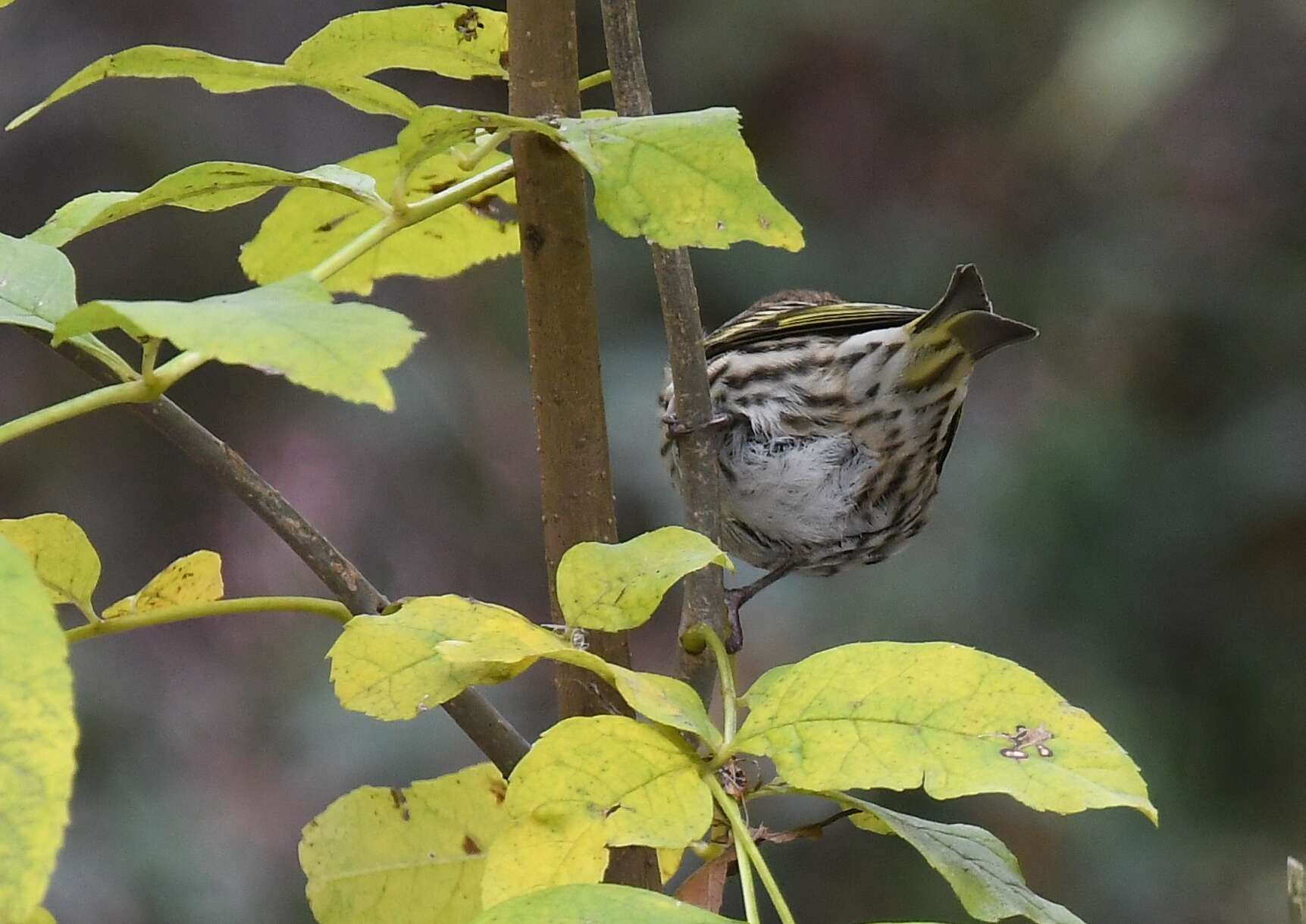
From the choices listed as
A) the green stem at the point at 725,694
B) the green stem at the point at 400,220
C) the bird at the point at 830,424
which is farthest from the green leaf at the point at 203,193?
the bird at the point at 830,424

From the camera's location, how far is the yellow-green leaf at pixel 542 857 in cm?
53

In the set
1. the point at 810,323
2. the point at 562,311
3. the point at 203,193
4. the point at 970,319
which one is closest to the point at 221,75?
the point at 203,193

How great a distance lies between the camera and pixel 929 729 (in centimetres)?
55

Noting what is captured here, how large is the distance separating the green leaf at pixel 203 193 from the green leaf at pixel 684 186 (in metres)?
0.11

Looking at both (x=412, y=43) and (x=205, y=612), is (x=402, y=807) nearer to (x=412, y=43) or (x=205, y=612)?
(x=205, y=612)

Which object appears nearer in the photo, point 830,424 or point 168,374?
point 168,374

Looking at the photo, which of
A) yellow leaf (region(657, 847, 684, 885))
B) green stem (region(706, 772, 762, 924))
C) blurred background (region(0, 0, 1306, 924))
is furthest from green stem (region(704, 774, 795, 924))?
blurred background (region(0, 0, 1306, 924))

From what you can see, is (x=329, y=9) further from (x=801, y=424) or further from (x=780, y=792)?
(x=780, y=792)

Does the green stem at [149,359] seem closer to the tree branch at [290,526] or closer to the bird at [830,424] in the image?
the tree branch at [290,526]

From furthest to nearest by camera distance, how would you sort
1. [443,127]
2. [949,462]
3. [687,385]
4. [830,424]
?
[949,462] → [830,424] → [687,385] → [443,127]

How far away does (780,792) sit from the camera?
0.60m

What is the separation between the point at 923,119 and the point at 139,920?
2.09 metres

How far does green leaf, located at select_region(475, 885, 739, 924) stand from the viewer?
0.47m

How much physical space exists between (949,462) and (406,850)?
1.98 m
